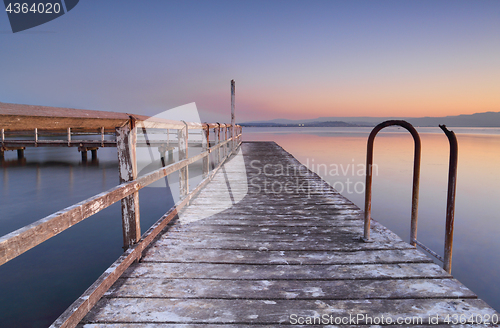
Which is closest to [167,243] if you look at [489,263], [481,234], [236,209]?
[236,209]

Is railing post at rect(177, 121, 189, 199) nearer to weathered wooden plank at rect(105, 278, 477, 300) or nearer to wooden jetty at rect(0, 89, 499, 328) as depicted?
wooden jetty at rect(0, 89, 499, 328)

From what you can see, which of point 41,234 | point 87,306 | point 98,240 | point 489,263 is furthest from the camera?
point 98,240

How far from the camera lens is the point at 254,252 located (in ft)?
6.75

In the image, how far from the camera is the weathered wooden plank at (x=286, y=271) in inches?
66.6

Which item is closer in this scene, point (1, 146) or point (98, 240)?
point (98, 240)

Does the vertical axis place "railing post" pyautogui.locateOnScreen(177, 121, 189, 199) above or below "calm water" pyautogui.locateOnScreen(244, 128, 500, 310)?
above

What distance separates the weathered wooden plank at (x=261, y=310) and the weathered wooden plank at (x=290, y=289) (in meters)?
0.04

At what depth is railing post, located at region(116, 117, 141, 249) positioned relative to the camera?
1.75m

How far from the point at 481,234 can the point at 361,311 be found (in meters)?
5.88

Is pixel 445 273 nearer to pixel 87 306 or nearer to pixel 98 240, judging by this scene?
pixel 87 306

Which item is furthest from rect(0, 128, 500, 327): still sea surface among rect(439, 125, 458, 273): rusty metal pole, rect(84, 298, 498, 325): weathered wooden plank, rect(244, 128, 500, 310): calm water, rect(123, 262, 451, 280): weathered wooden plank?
rect(439, 125, 458, 273): rusty metal pole

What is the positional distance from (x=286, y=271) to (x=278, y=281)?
0.14m

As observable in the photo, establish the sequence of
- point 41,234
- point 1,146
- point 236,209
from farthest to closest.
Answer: point 1,146 → point 236,209 → point 41,234
